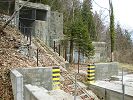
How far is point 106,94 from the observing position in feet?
35.8

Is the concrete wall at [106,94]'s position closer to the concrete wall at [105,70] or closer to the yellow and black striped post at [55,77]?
the concrete wall at [105,70]

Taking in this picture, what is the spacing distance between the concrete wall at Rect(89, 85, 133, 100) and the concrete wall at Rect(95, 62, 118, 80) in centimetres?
130

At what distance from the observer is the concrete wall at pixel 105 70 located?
42.8 ft

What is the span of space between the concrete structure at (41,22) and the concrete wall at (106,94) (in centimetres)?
874

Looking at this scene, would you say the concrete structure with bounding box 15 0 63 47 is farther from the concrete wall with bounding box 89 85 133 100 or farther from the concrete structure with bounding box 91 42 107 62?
the concrete wall with bounding box 89 85 133 100

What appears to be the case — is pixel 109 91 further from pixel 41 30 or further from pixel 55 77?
pixel 41 30

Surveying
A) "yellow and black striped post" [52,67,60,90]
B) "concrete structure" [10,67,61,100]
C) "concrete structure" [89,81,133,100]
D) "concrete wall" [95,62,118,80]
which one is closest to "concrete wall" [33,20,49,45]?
"concrete wall" [95,62,118,80]

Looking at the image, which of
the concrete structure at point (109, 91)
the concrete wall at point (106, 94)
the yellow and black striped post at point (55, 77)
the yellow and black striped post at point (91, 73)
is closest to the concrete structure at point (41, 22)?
the yellow and black striped post at point (91, 73)

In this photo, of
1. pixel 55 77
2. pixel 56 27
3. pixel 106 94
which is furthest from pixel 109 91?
pixel 56 27

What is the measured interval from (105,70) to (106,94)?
2.88 m

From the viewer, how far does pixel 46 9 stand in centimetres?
2072

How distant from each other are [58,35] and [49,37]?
1.30 m

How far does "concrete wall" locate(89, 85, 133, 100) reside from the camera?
32.6 feet

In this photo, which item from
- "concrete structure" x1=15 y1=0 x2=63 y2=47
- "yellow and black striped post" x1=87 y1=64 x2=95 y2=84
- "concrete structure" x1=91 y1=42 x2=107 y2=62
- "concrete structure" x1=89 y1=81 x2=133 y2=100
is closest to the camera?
"concrete structure" x1=89 y1=81 x2=133 y2=100
